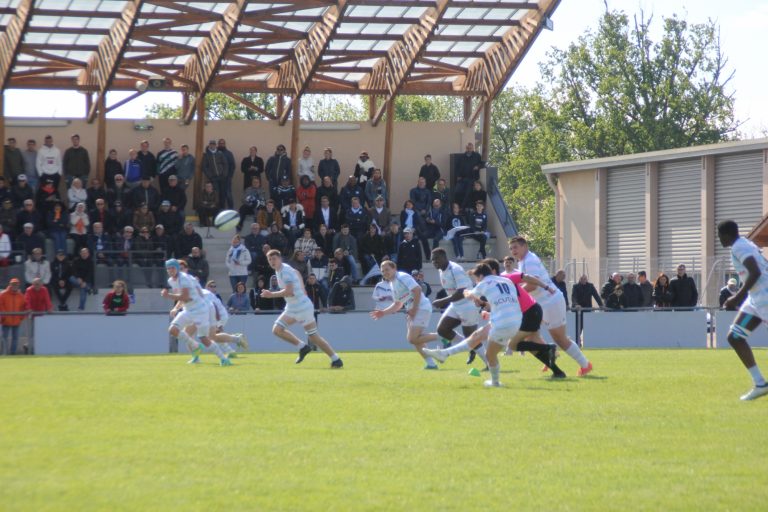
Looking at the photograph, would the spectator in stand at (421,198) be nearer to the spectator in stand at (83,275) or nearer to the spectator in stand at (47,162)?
the spectator in stand at (83,275)

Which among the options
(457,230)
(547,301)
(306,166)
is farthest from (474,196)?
(547,301)

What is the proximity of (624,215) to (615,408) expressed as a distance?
32.3 m

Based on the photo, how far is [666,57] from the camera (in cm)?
7269

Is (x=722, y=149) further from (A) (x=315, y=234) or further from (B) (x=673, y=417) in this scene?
(B) (x=673, y=417)

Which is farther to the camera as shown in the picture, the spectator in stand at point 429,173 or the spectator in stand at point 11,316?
the spectator in stand at point 429,173

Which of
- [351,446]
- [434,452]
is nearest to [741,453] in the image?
[434,452]

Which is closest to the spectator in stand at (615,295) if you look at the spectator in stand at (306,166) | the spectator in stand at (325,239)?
the spectator in stand at (325,239)

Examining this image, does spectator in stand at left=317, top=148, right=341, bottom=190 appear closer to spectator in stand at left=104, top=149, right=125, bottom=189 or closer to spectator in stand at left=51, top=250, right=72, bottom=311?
spectator in stand at left=104, top=149, right=125, bottom=189

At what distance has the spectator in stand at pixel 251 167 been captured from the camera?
37.6 m

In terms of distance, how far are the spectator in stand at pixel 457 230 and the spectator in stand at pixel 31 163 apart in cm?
1222

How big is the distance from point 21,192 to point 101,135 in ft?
15.7

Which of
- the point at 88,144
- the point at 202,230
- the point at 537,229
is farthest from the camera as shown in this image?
the point at 537,229

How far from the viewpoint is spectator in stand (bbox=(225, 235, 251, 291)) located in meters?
33.0

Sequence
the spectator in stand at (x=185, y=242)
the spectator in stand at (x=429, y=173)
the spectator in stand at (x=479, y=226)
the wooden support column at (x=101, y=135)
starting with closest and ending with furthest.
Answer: the spectator in stand at (x=185, y=242) < the wooden support column at (x=101, y=135) < the spectator in stand at (x=479, y=226) < the spectator in stand at (x=429, y=173)
